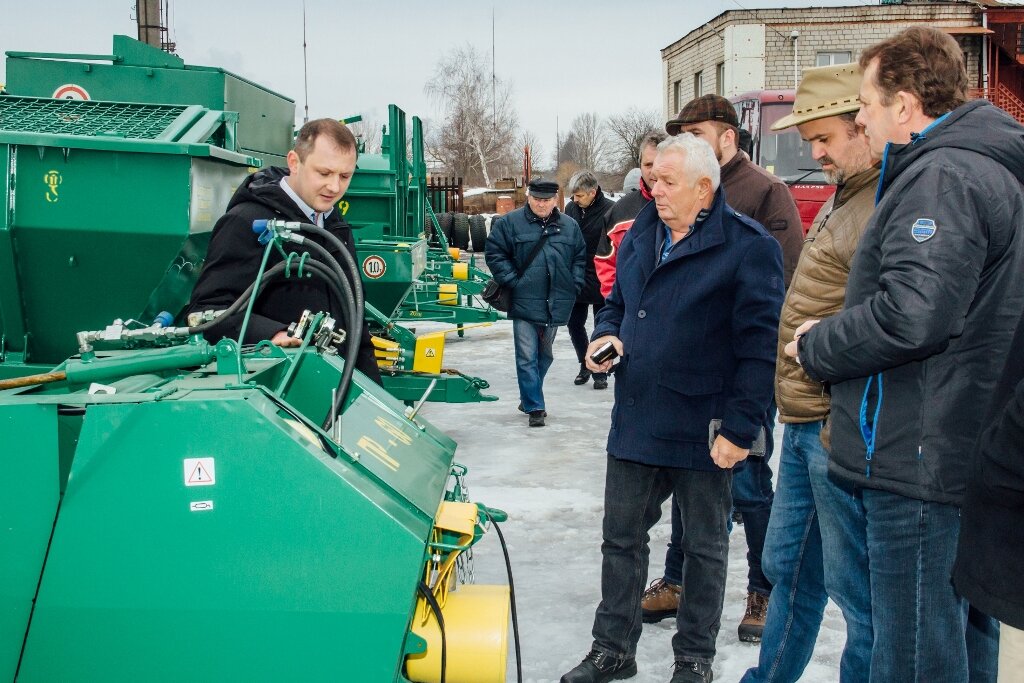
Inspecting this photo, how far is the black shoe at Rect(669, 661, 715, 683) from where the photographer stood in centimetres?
317

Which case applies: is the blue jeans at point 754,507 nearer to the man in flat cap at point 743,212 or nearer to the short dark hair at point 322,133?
the man in flat cap at point 743,212

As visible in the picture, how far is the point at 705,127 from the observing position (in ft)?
13.0

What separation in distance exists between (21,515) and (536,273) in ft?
16.9

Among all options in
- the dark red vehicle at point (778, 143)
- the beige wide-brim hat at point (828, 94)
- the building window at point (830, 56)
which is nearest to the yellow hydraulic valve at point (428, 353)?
the beige wide-brim hat at point (828, 94)

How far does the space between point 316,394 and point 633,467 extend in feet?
3.27

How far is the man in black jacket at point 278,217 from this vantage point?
10.1 ft

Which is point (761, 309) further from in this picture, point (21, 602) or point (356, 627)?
point (21, 602)

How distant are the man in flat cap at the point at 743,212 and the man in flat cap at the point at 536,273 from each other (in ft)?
9.73

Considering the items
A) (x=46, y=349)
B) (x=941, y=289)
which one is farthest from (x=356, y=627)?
(x=46, y=349)

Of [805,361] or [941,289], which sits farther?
[805,361]

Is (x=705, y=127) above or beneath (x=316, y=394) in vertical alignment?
above

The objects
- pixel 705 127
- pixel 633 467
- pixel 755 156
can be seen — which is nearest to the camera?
pixel 633 467

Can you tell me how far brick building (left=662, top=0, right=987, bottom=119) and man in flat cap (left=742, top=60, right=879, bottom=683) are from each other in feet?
77.4

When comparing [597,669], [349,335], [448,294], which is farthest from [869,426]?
[448,294]
